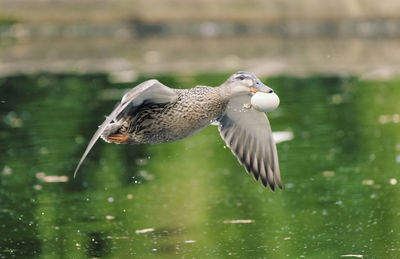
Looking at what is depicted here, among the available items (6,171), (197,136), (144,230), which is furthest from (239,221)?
(197,136)

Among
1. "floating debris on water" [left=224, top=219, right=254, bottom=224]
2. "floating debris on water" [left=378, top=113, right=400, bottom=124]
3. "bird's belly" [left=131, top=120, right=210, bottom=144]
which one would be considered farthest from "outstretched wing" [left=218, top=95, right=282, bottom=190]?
"floating debris on water" [left=378, top=113, right=400, bottom=124]

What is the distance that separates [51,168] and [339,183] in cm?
284

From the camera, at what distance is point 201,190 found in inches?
387

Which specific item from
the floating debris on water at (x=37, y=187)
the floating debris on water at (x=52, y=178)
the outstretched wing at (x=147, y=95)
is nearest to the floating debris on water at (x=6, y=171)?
the floating debris on water at (x=52, y=178)

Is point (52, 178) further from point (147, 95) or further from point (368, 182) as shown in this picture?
point (147, 95)

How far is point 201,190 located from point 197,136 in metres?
2.68

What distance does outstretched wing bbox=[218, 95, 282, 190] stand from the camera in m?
7.77

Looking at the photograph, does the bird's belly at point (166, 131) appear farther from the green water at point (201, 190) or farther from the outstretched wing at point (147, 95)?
the green water at point (201, 190)

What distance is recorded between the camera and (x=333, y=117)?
1309 cm

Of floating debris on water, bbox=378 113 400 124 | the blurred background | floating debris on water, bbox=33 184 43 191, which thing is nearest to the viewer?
the blurred background

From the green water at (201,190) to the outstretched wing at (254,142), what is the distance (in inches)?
21.0

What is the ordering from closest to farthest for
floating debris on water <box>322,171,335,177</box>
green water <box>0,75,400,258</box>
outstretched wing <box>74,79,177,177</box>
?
1. outstretched wing <box>74,79,177,177</box>
2. green water <box>0,75,400,258</box>
3. floating debris on water <box>322,171,335,177</box>

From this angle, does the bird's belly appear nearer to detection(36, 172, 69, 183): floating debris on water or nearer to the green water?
the green water

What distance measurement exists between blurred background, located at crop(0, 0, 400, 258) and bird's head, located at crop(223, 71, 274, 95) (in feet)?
3.93
